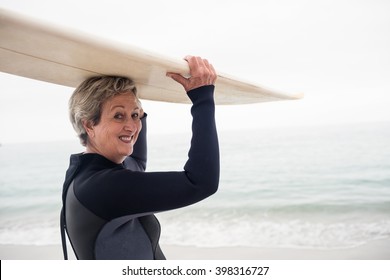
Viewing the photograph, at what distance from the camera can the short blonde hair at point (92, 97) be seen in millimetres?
884

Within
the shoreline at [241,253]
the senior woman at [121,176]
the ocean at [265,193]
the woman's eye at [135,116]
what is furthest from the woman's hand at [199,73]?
the ocean at [265,193]

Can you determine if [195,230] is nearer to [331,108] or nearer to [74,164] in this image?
[74,164]

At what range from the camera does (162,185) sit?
0.75 meters

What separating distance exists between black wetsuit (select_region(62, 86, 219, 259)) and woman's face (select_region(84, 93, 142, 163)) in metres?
0.03

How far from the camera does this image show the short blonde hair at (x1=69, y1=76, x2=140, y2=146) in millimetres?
884

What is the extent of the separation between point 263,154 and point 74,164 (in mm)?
9867

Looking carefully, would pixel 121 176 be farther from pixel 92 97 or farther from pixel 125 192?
pixel 92 97

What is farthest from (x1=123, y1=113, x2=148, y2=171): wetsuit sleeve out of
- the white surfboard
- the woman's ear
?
the woman's ear

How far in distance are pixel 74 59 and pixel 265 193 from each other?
6175 millimetres

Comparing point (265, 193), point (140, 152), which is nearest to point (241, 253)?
point (140, 152)

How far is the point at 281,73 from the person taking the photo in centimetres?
755

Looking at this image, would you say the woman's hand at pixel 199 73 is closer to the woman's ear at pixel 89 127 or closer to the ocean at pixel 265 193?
the woman's ear at pixel 89 127

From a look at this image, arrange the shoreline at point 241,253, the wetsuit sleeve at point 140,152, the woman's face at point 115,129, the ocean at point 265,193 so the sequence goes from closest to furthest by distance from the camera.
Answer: the woman's face at point 115,129, the wetsuit sleeve at point 140,152, the shoreline at point 241,253, the ocean at point 265,193

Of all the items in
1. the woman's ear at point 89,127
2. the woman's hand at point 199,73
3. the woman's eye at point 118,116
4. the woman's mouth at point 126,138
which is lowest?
the woman's mouth at point 126,138
